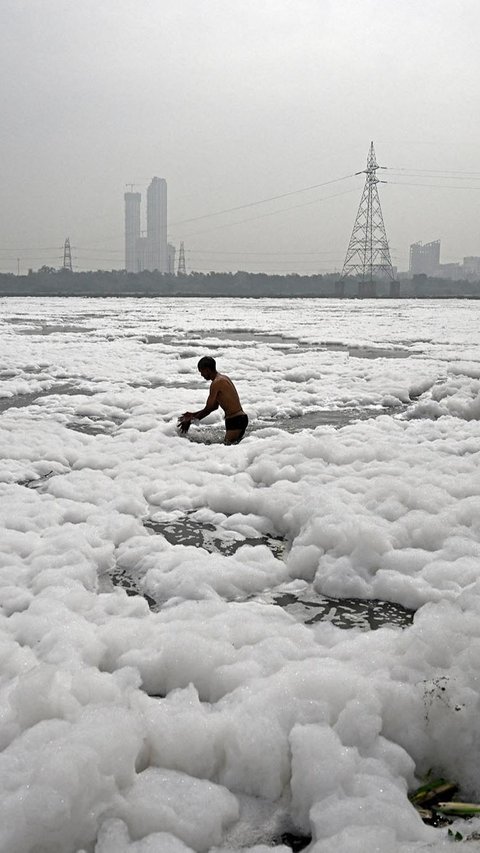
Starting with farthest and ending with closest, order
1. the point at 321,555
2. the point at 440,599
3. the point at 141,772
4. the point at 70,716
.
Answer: the point at 321,555, the point at 440,599, the point at 70,716, the point at 141,772

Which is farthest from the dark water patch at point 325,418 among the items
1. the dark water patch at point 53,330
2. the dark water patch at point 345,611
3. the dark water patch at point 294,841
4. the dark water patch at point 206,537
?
the dark water patch at point 53,330

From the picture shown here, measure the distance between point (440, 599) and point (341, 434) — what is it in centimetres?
425

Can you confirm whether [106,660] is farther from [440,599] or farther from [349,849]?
[440,599]

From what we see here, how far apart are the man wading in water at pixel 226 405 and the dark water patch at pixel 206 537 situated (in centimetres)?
287

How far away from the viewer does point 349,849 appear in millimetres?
2201

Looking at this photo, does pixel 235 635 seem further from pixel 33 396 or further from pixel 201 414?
pixel 33 396

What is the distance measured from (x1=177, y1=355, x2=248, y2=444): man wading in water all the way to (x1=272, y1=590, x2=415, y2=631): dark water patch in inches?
165

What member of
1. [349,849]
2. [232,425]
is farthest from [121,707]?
[232,425]

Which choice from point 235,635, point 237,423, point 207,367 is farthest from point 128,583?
point 207,367

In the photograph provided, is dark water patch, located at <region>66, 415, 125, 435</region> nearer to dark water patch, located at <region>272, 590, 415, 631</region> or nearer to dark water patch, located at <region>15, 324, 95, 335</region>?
dark water patch, located at <region>272, 590, 415, 631</region>

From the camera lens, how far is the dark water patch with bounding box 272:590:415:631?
3.93 m

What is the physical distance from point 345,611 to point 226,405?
4680 millimetres

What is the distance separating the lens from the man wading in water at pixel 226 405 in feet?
27.5

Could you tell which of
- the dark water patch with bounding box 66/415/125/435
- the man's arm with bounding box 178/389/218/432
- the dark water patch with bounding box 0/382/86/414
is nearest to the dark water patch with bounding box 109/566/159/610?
the man's arm with bounding box 178/389/218/432
